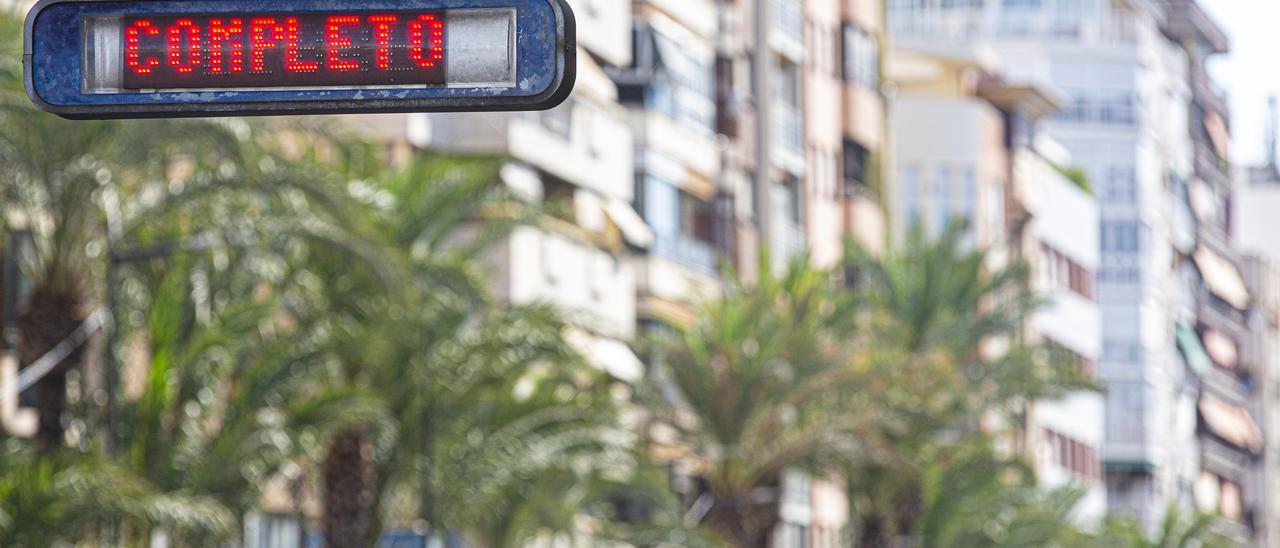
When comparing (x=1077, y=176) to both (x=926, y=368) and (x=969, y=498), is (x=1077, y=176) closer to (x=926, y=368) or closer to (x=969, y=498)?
(x=969, y=498)

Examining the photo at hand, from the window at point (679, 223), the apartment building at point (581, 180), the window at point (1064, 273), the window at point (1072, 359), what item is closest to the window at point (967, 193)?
the window at point (1072, 359)

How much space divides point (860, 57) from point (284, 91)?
66872 millimetres

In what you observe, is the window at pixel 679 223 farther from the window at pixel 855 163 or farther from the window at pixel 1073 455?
the window at pixel 1073 455

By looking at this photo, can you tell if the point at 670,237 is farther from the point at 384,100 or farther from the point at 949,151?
the point at 384,100

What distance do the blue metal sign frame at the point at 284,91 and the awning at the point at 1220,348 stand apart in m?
116

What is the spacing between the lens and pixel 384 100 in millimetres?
6816

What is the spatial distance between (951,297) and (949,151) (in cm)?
3123

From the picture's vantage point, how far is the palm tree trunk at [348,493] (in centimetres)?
3203

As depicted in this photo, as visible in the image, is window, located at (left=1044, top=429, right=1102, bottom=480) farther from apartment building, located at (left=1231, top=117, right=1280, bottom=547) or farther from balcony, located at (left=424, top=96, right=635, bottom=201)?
balcony, located at (left=424, top=96, right=635, bottom=201)

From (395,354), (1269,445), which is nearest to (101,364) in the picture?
(395,354)

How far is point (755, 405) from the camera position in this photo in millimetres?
43219

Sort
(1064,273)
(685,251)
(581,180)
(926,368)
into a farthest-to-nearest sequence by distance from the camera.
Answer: (1064,273) → (685,251) → (581,180) → (926,368)

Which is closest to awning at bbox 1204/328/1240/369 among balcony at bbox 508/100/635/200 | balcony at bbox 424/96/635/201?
balcony at bbox 424/96/635/201

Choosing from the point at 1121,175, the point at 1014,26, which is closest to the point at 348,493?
the point at 1121,175
